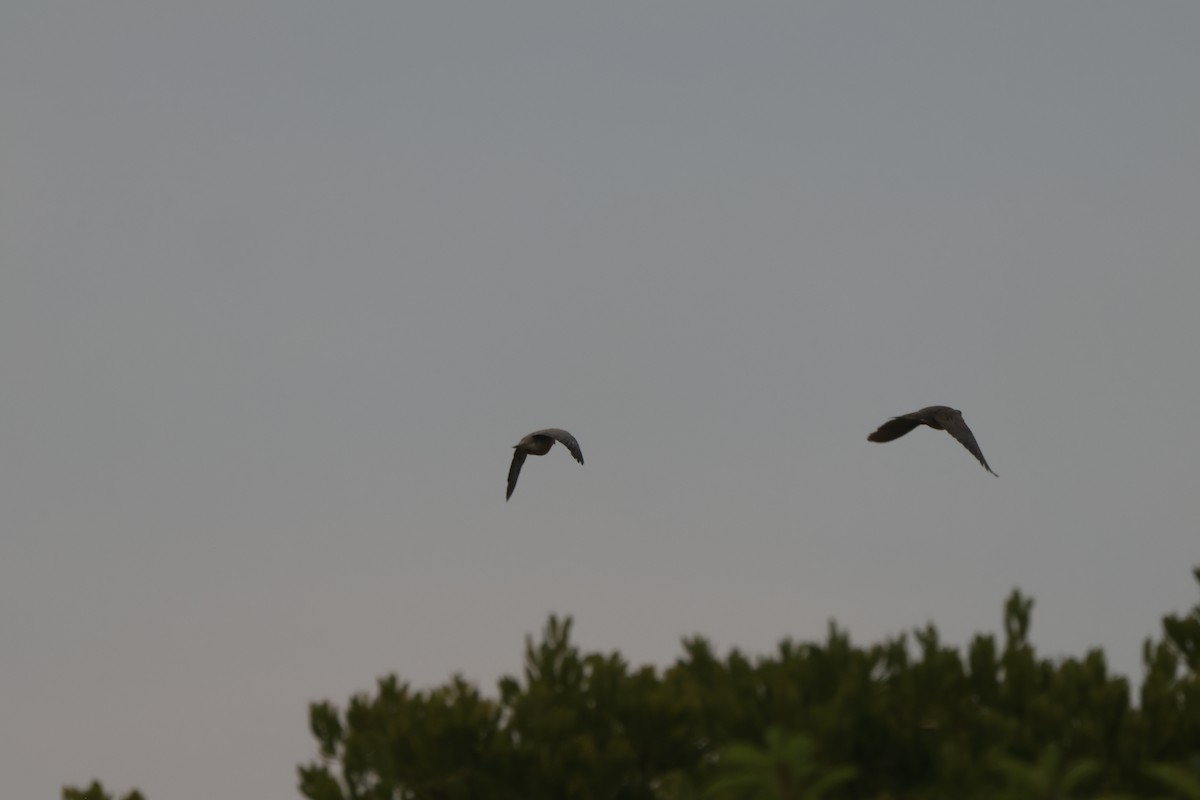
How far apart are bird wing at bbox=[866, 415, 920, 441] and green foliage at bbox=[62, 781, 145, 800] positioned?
1194 centimetres

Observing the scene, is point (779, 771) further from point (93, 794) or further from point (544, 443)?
point (544, 443)

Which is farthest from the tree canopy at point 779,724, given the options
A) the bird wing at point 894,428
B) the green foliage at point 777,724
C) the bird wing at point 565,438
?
the bird wing at point 894,428

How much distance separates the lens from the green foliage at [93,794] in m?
14.1

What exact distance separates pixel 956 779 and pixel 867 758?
1.25 m

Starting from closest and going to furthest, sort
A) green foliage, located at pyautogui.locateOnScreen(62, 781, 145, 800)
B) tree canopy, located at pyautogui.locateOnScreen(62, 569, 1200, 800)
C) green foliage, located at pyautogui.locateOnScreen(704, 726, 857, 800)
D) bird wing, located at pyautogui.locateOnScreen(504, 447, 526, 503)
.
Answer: green foliage, located at pyautogui.locateOnScreen(704, 726, 857, 800) → tree canopy, located at pyautogui.locateOnScreen(62, 569, 1200, 800) → green foliage, located at pyautogui.locateOnScreen(62, 781, 145, 800) → bird wing, located at pyautogui.locateOnScreen(504, 447, 526, 503)

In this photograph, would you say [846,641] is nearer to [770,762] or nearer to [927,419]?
[770,762]

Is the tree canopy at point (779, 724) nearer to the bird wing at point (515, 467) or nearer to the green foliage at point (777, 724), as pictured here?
the green foliage at point (777, 724)

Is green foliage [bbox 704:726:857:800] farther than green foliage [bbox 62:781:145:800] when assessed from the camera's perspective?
No

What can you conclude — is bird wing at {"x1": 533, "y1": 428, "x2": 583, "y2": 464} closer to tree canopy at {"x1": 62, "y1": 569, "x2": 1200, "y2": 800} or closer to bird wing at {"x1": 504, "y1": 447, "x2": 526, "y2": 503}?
bird wing at {"x1": 504, "y1": 447, "x2": 526, "y2": 503}

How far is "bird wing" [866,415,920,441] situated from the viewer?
23000 mm

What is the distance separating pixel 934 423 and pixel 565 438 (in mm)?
5003

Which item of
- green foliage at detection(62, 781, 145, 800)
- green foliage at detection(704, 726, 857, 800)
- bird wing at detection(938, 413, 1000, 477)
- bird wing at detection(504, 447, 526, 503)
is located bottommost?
green foliage at detection(704, 726, 857, 800)

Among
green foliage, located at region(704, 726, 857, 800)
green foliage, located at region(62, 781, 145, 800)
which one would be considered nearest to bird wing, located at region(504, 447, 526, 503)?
green foliage, located at region(62, 781, 145, 800)

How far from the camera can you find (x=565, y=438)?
74.6 ft
